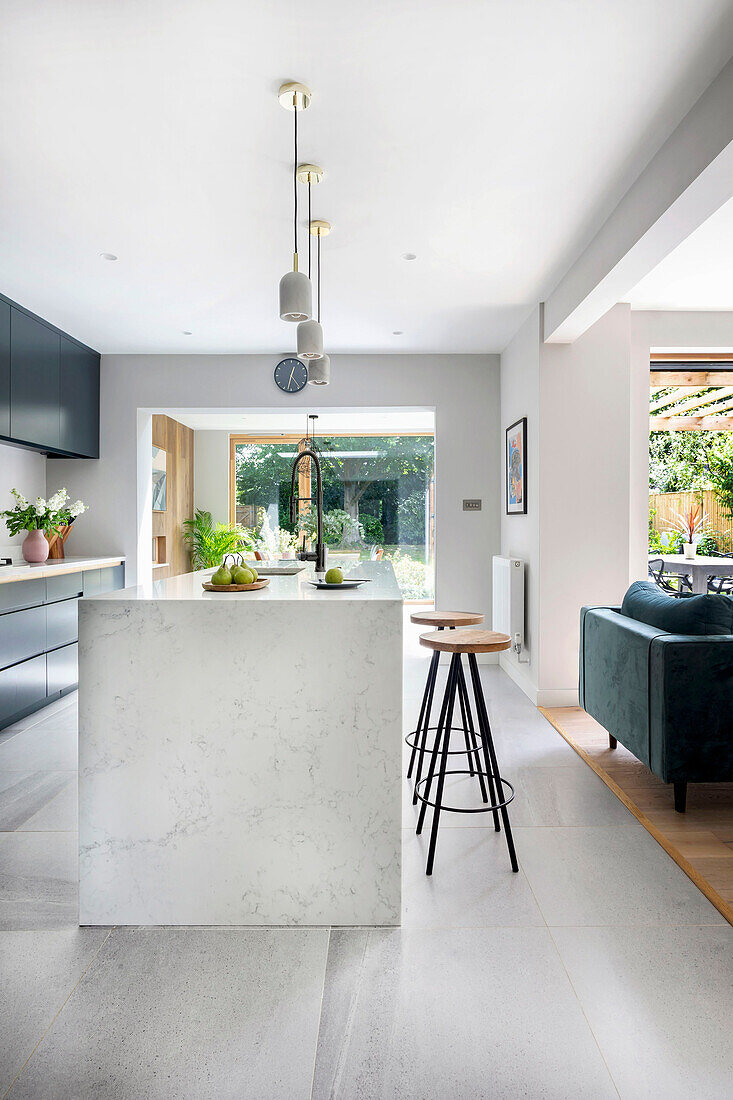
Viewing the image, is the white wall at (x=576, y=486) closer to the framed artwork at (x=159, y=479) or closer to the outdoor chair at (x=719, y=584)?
the outdoor chair at (x=719, y=584)

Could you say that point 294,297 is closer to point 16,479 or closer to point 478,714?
point 478,714

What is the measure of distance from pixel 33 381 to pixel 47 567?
1.27 metres

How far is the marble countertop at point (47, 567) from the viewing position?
3.79 meters

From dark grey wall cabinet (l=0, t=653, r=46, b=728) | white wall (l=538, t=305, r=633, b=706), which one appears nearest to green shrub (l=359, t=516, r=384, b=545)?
white wall (l=538, t=305, r=633, b=706)

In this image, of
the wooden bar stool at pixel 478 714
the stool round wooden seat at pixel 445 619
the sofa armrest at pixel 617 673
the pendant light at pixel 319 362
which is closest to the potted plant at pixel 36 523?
the pendant light at pixel 319 362

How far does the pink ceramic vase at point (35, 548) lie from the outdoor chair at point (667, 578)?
470 cm

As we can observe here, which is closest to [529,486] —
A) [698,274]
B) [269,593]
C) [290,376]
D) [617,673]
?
[698,274]

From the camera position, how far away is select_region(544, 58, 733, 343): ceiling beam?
2.16m

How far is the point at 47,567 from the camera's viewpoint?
421cm

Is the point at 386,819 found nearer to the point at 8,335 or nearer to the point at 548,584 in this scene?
the point at 548,584

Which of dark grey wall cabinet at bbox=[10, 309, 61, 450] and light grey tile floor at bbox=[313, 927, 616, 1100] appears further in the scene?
dark grey wall cabinet at bbox=[10, 309, 61, 450]

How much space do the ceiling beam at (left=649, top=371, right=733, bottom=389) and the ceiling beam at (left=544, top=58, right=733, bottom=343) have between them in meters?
1.65

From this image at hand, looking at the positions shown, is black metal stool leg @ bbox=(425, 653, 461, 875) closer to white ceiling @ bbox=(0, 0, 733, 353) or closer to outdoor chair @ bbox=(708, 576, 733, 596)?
white ceiling @ bbox=(0, 0, 733, 353)

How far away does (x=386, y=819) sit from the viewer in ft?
6.43
